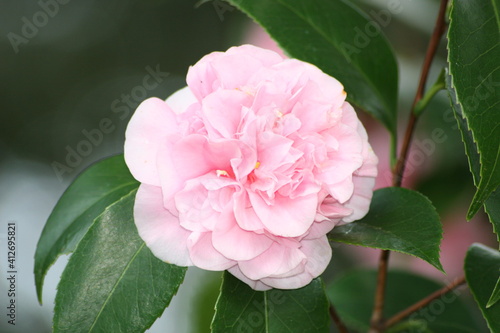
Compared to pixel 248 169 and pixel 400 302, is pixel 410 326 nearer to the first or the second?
pixel 400 302

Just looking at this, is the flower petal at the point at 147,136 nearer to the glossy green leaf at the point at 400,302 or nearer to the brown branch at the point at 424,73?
the brown branch at the point at 424,73

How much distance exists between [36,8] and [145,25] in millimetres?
349

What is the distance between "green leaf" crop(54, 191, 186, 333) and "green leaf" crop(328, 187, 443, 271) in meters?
0.18

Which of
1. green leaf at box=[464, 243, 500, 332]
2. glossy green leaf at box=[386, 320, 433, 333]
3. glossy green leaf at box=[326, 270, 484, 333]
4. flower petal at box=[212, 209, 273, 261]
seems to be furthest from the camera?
glossy green leaf at box=[326, 270, 484, 333]

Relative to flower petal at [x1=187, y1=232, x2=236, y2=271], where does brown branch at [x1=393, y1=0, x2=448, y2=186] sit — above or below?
below

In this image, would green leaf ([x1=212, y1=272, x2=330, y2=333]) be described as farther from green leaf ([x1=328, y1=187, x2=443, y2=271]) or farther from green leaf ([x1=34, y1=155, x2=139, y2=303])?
green leaf ([x1=34, y1=155, x2=139, y2=303])

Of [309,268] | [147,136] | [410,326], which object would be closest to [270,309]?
[309,268]

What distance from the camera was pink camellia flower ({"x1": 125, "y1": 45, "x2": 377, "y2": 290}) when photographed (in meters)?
0.58

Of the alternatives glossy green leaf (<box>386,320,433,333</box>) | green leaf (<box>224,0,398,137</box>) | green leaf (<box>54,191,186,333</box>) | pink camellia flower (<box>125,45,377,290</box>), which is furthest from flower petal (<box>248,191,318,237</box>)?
glossy green leaf (<box>386,320,433,333</box>)

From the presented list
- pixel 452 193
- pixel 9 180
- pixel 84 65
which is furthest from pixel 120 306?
pixel 84 65

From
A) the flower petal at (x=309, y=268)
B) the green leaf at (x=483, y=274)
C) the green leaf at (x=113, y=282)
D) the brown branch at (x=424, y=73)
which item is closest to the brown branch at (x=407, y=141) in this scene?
the brown branch at (x=424, y=73)

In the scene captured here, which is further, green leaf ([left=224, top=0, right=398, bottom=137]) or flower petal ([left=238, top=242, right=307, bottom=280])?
green leaf ([left=224, top=0, right=398, bottom=137])

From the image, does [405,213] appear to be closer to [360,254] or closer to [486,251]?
[486,251]

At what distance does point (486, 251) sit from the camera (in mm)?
776
